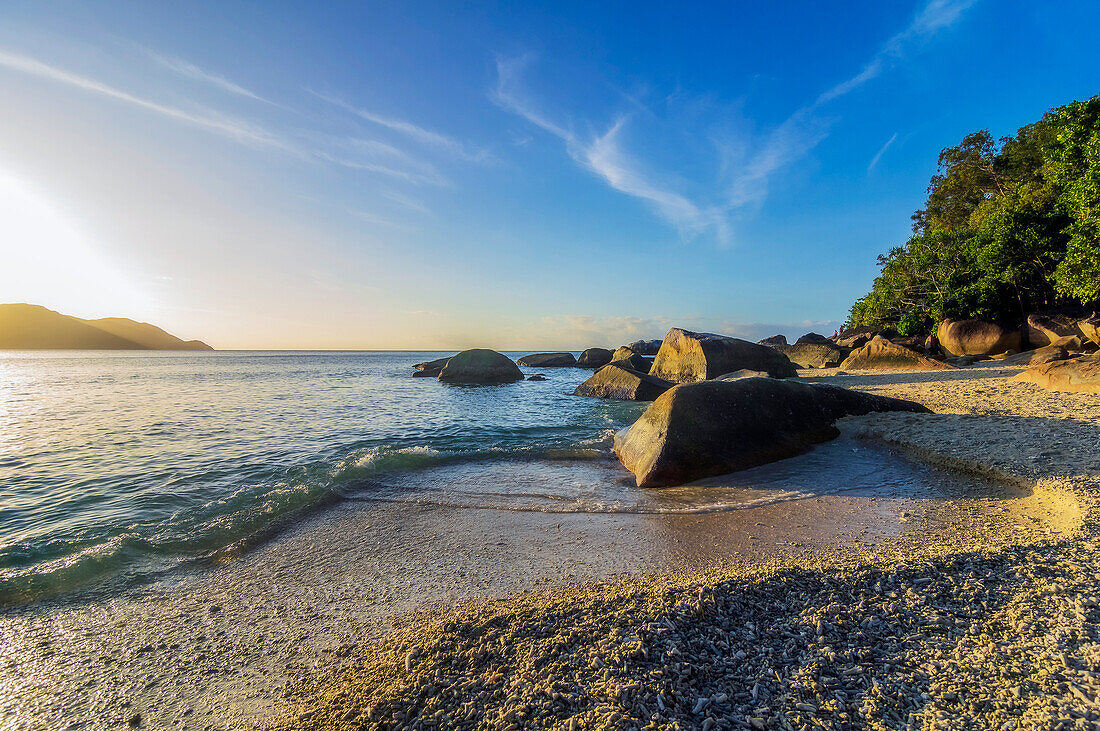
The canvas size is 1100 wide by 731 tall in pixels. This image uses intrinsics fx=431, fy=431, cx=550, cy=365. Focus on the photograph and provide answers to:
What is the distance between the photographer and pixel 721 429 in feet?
23.5

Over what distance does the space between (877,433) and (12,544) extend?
1269 cm

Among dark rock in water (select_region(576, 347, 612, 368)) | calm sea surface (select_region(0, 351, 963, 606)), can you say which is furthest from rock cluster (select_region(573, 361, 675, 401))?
dark rock in water (select_region(576, 347, 612, 368))

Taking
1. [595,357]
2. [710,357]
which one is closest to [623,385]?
[710,357]

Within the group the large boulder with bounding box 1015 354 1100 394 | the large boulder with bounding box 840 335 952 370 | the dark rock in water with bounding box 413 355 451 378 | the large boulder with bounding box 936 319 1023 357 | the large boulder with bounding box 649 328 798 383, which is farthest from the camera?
the dark rock in water with bounding box 413 355 451 378

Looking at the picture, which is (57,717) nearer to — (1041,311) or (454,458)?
(454,458)

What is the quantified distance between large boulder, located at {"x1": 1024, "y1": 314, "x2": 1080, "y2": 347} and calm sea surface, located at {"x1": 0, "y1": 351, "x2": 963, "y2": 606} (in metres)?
21.1

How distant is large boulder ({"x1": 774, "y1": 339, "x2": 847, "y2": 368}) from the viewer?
27.8m

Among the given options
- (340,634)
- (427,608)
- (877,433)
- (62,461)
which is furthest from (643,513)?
(62,461)

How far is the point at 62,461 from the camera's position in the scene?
830 centimetres

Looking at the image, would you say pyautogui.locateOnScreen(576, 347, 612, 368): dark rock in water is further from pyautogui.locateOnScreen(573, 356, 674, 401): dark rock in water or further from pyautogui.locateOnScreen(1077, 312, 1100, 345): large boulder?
pyautogui.locateOnScreen(1077, 312, 1100, 345): large boulder

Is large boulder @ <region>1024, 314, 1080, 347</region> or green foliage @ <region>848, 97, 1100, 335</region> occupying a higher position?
green foliage @ <region>848, 97, 1100, 335</region>

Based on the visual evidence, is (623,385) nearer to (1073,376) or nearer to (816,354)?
(1073,376)

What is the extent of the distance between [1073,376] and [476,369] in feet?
84.5

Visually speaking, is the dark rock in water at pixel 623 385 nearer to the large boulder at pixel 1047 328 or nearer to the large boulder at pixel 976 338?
the large boulder at pixel 976 338
